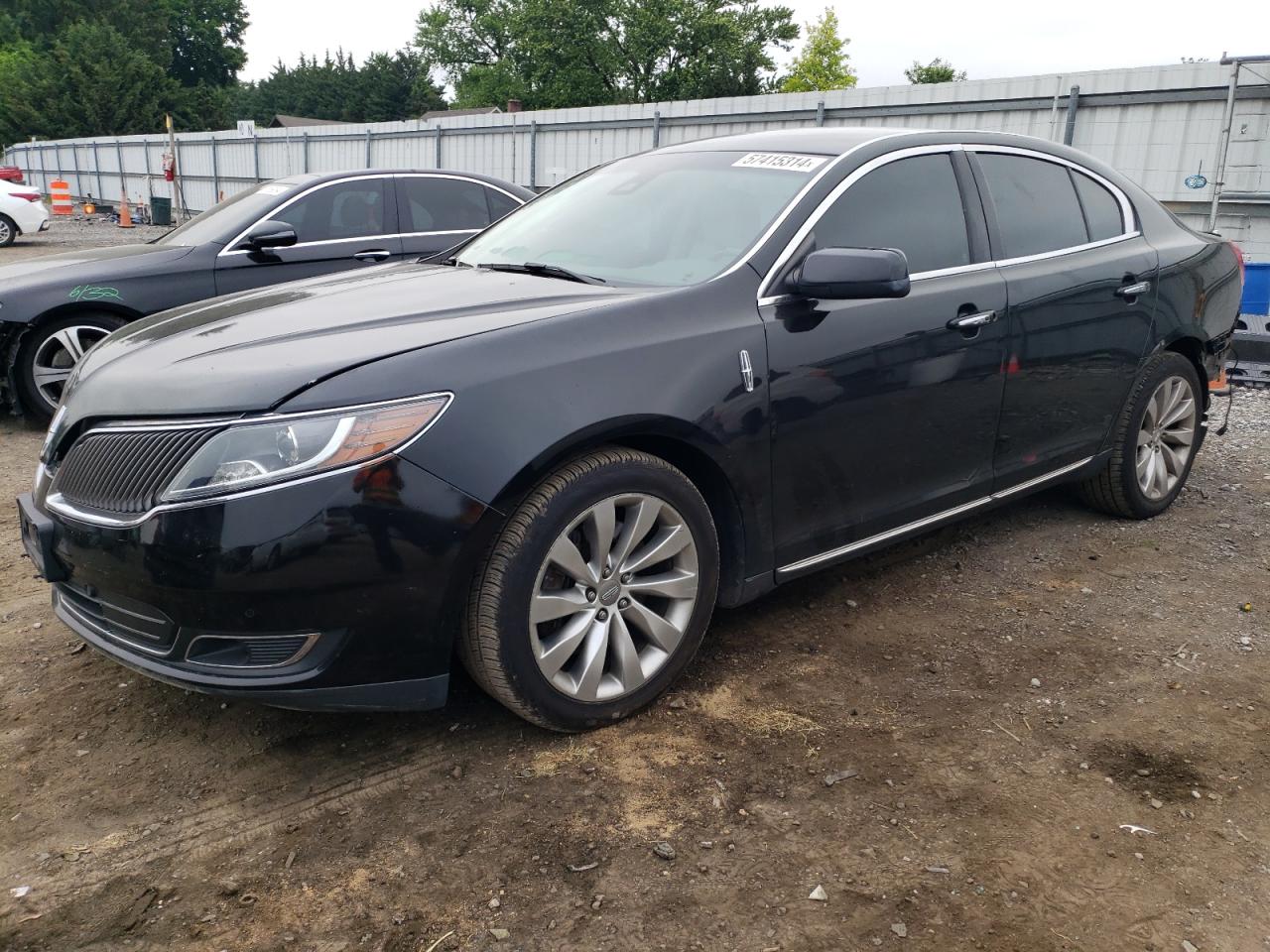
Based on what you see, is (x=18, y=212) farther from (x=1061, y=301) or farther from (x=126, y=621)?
(x=1061, y=301)

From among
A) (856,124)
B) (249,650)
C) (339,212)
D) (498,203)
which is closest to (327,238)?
(339,212)

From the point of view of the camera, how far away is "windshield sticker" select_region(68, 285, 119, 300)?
246 inches

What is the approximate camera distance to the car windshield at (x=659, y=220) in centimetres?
328

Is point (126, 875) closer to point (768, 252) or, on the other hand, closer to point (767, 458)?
point (767, 458)

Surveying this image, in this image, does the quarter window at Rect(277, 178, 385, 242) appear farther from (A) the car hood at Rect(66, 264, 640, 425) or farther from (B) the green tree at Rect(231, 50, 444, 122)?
(B) the green tree at Rect(231, 50, 444, 122)

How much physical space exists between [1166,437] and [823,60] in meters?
53.1

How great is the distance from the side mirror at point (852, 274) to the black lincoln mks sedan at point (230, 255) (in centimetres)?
437

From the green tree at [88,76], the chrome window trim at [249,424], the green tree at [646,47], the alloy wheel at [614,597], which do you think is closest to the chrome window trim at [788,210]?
the alloy wheel at [614,597]

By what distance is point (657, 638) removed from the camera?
294 centimetres

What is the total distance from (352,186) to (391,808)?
564 centimetres

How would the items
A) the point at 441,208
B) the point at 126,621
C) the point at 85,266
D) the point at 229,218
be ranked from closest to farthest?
the point at 126,621, the point at 85,266, the point at 229,218, the point at 441,208

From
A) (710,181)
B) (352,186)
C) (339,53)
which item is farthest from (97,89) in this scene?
(710,181)

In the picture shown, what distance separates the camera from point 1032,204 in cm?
405

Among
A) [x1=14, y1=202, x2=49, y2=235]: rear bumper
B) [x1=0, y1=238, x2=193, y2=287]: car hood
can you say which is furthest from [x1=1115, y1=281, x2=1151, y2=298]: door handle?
[x1=14, y1=202, x2=49, y2=235]: rear bumper
